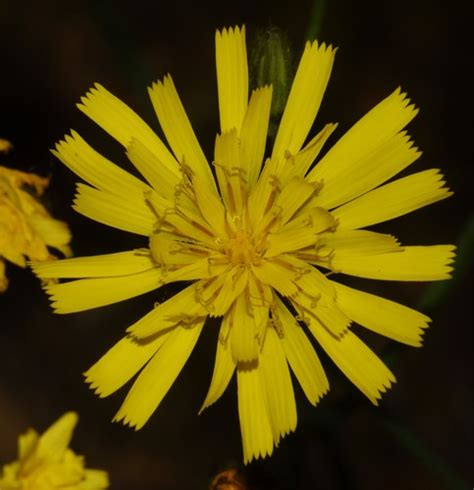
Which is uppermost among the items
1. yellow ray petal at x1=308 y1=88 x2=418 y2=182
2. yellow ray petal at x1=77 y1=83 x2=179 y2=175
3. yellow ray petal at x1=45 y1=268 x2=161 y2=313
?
yellow ray petal at x1=308 y1=88 x2=418 y2=182

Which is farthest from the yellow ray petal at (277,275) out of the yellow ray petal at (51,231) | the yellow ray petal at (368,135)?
the yellow ray petal at (51,231)

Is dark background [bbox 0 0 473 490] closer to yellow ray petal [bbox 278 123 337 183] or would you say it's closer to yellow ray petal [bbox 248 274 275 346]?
yellow ray petal [bbox 248 274 275 346]

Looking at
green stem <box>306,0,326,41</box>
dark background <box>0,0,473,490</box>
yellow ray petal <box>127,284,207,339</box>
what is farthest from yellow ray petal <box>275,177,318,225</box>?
dark background <box>0,0,473,490</box>

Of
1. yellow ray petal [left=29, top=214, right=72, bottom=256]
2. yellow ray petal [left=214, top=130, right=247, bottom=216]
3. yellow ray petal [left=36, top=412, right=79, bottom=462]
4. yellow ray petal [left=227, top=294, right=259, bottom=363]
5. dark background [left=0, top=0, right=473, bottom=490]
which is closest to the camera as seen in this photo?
yellow ray petal [left=227, top=294, right=259, bottom=363]

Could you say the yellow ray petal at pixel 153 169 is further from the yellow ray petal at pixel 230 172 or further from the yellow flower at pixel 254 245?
the yellow ray petal at pixel 230 172

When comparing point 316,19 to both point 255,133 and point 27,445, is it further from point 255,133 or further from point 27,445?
point 27,445

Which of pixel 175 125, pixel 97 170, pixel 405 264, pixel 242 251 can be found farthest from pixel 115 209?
pixel 405 264

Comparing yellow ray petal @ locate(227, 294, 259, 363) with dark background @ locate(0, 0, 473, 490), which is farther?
dark background @ locate(0, 0, 473, 490)
